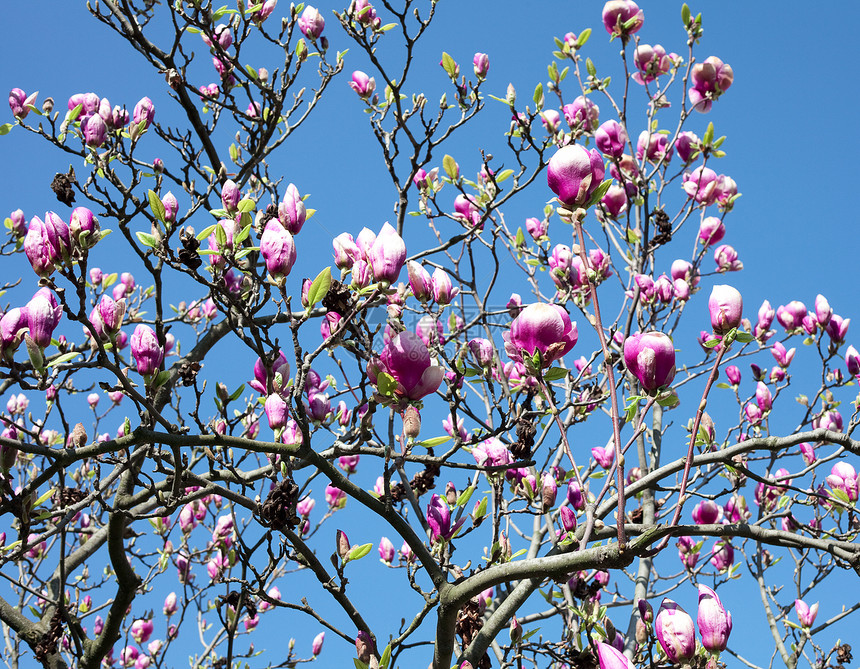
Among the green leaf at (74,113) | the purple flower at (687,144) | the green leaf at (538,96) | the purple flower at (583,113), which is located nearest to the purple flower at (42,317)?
the green leaf at (74,113)

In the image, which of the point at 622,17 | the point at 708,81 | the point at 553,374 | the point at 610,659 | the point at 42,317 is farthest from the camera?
the point at 708,81

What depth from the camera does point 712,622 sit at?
1.38m

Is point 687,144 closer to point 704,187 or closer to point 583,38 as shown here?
point 704,187

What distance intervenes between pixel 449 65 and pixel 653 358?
227 centimetres

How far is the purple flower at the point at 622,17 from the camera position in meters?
3.64

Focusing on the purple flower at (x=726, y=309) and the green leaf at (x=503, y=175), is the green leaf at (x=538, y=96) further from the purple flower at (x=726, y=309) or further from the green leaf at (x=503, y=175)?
the purple flower at (x=726, y=309)

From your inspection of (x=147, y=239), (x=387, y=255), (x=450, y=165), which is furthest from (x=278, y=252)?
(x=450, y=165)

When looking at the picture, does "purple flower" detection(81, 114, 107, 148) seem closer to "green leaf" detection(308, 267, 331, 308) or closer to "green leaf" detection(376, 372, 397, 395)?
"green leaf" detection(308, 267, 331, 308)

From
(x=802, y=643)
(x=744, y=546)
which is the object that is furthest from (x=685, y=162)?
(x=802, y=643)

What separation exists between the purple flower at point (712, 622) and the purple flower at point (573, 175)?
0.81 meters

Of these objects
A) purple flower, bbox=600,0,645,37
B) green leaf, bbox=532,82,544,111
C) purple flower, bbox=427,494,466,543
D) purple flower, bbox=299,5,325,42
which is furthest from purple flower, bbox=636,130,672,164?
purple flower, bbox=427,494,466,543

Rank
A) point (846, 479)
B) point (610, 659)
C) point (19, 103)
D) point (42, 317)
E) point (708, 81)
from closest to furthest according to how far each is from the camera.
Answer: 1. point (610, 659)
2. point (42, 317)
3. point (846, 479)
4. point (19, 103)
5. point (708, 81)

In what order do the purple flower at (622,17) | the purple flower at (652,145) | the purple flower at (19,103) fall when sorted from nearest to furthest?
the purple flower at (19,103) < the purple flower at (622,17) < the purple flower at (652,145)

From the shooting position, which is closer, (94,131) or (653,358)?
(653,358)
